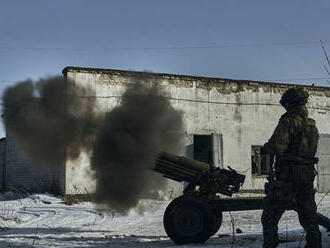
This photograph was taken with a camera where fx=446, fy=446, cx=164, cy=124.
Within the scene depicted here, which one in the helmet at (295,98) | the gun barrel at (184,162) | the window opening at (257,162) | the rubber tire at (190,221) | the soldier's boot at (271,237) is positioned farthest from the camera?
the window opening at (257,162)

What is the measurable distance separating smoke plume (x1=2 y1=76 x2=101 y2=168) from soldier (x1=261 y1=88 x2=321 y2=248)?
3.73 m

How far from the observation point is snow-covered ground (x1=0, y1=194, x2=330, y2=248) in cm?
731

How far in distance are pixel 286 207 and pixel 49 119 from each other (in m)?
4.52

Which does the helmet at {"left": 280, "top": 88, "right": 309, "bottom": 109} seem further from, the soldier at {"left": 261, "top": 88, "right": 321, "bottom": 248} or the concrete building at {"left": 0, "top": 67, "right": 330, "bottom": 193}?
the concrete building at {"left": 0, "top": 67, "right": 330, "bottom": 193}

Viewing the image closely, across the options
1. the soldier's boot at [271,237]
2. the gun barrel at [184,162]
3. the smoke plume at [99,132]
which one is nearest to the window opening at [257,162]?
the smoke plume at [99,132]

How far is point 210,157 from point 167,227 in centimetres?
1058

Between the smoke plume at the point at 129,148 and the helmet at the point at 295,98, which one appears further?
the smoke plume at the point at 129,148

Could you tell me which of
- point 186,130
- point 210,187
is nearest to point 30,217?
point 210,187

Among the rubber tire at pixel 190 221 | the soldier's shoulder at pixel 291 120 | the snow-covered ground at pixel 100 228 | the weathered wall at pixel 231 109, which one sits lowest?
the snow-covered ground at pixel 100 228

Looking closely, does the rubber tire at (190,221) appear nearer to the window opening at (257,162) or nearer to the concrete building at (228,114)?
the concrete building at (228,114)

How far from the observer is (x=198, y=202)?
7.25 meters

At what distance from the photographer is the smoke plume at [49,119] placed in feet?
26.4

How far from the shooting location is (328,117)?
65.4 ft

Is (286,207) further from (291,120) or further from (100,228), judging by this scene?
(100,228)
